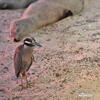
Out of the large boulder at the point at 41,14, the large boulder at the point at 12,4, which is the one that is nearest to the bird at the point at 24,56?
the large boulder at the point at 41,14

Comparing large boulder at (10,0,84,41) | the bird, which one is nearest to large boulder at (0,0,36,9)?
large boulder at (10,0,84,41)

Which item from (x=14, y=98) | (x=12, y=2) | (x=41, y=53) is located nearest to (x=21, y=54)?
(x=14, y=98)

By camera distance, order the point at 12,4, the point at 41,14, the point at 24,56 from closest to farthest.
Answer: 1. the point at 24,56
2. the point at 41,14
3. the point at 12,4

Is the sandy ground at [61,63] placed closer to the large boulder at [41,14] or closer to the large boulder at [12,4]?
the large boulder at [41,14]

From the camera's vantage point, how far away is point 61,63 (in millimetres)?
4137

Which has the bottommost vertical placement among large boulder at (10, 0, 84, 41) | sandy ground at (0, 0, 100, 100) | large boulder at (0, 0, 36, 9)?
sandy ground at (0, 0, 100, 100)

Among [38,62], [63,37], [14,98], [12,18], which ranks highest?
[12,18]

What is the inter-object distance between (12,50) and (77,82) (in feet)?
4.76

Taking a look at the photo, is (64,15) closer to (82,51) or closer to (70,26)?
(70,26)

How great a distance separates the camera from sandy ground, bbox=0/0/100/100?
3418 mm

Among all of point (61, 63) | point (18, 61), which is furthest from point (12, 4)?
point (18, 61)

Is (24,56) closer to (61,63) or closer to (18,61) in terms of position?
(18,61)

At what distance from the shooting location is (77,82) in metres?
3.60

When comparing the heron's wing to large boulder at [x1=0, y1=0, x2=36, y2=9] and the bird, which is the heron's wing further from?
large boulder at [x1=0, y1=0, x2=36, y2=9]
